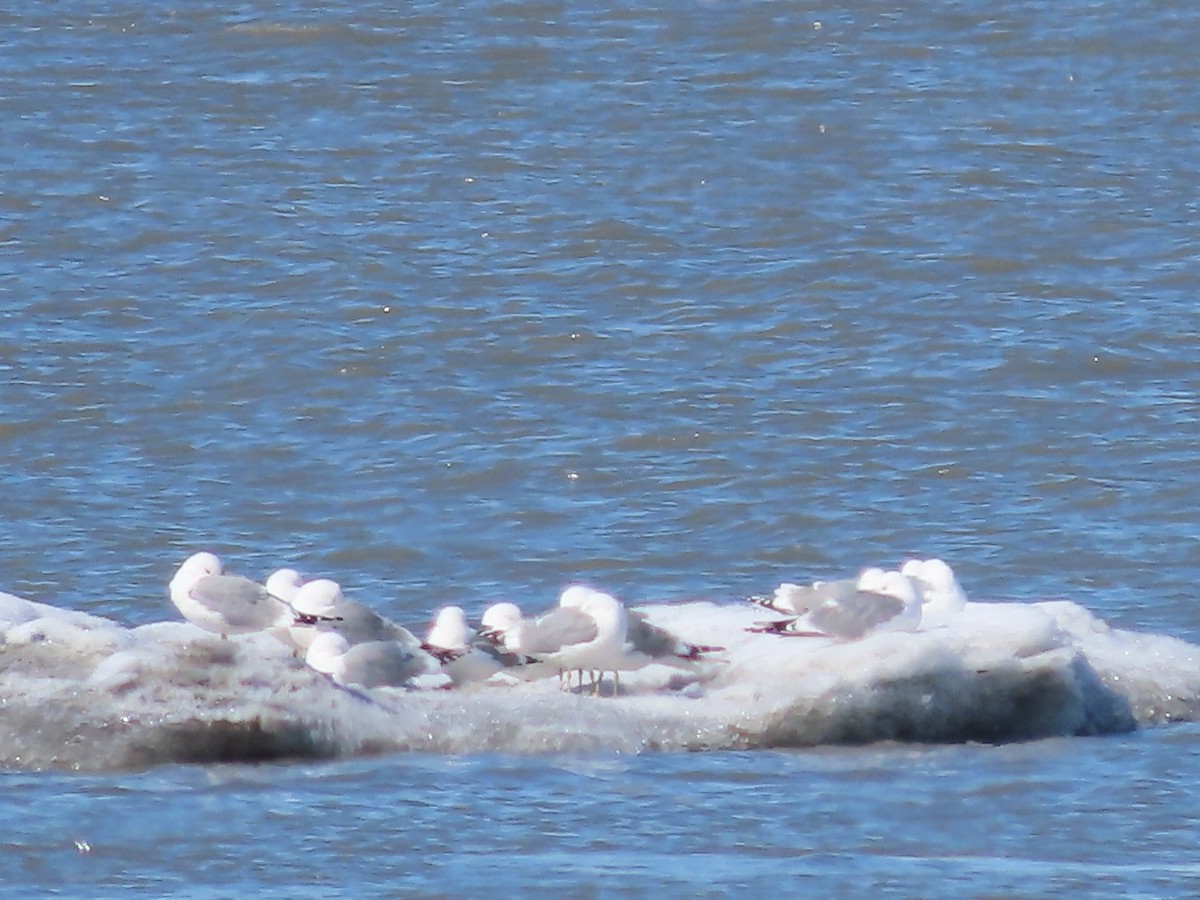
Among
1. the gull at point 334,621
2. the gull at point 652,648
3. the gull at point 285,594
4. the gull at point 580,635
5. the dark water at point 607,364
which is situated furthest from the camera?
the gull at point 285,594

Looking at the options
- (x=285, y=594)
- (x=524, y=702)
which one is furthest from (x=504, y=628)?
(x=524, y=702)

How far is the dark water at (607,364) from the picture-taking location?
324 inches

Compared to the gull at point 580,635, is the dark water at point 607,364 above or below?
above

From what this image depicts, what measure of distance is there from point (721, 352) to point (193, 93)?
7.40 m

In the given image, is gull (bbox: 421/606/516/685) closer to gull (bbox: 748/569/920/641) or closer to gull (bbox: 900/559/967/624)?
gull (bbox: 748/569/920/641)

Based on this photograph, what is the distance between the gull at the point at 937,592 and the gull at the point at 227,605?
2379 mm

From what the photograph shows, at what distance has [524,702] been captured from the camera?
367 inches

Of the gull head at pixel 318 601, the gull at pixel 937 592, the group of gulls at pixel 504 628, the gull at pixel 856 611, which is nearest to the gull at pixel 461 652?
the group of gulls at pixel 504 628

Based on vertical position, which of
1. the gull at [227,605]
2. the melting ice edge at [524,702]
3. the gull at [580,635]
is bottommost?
the melting ice edge at [524,702]

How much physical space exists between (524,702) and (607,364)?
7.60 meters

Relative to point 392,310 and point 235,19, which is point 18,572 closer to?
point 392,310

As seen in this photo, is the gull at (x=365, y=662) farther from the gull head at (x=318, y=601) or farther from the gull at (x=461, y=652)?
the gull head at (x=318, y=601)

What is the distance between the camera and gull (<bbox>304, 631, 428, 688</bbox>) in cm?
970

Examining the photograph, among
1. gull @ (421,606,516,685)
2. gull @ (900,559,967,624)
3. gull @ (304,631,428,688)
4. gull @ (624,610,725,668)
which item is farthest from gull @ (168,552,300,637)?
gull @ (900,559,967,624)
